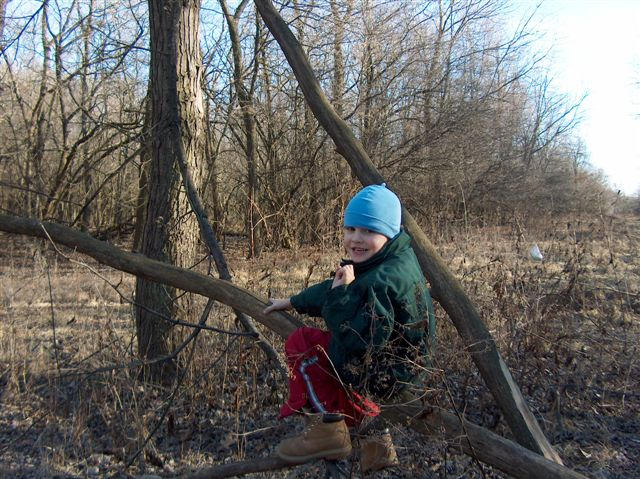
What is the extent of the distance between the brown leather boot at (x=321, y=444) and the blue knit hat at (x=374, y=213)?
873 mm

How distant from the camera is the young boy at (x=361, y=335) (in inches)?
89.4

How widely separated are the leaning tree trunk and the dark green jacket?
2.21 m

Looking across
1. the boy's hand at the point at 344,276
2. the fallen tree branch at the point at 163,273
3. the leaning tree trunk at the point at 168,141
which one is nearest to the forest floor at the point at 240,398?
the fallen tree branch at the point at 163,273

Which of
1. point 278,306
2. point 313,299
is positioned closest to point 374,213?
point 313,299

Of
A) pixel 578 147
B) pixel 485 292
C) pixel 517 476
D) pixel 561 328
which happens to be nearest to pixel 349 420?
pixel 517 476

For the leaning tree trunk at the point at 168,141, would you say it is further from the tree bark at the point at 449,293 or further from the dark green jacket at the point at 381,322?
the dark green jacket at the point at 381,322

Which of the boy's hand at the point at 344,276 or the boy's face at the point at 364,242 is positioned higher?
the boy's face at the point at 364,242

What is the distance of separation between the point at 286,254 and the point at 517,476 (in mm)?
6670

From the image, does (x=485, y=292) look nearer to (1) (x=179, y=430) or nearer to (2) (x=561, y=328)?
(2) (x=561, y=328)

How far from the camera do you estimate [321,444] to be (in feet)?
7.81

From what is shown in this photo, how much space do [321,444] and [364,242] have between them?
90cm

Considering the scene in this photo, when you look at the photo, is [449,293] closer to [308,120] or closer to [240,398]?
[240,398]

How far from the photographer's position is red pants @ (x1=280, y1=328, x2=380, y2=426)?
244 cm

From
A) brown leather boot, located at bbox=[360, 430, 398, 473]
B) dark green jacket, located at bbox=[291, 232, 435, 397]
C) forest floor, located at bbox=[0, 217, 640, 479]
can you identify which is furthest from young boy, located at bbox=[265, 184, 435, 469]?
forest floor, located at bbox=[0, 217, 640, 479]
